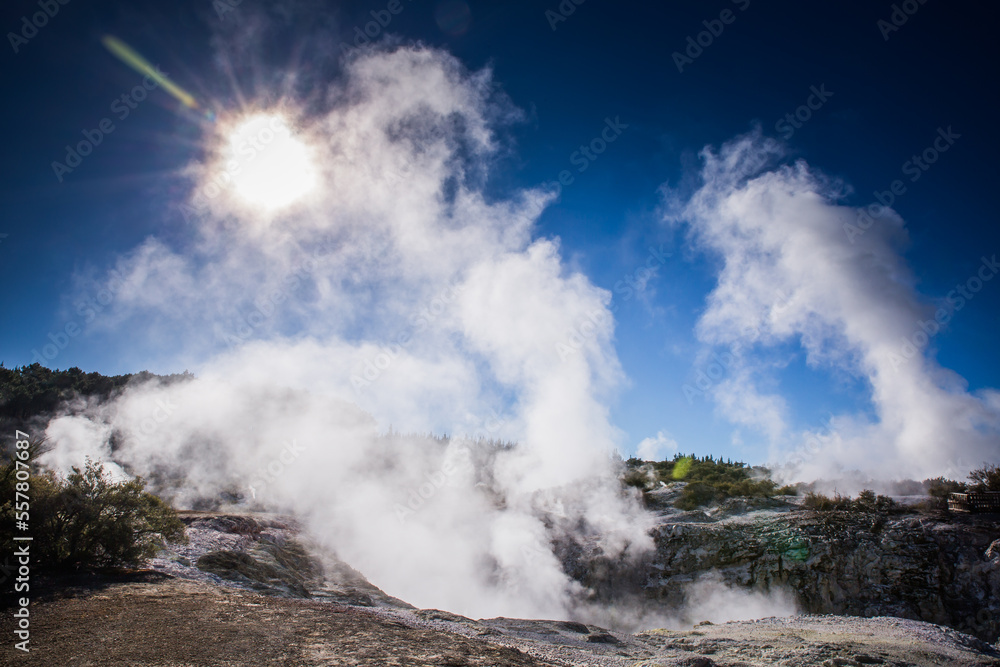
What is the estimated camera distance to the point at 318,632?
6.32 meters

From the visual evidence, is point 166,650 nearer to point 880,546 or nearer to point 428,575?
point 428,575

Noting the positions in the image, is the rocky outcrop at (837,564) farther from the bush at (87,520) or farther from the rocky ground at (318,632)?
the bush at (87,520)

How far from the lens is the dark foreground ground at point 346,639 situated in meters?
5.16

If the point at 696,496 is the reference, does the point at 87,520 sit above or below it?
below

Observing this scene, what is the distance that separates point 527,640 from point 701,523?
12.7m

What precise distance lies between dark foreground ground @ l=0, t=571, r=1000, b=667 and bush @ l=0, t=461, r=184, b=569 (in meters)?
0.91

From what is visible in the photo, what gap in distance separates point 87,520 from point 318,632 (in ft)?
20.6

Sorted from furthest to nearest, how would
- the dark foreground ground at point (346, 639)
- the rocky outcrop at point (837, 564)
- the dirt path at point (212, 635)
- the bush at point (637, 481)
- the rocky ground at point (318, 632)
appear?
the bush at point (637, 481)
the rocky outcrop at point (837, 564)
the rocky ground at point (318, 632)
the dark foreground ground at point (346, 639)
the dirt path at point (212, 635)

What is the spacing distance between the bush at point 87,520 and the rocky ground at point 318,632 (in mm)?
762

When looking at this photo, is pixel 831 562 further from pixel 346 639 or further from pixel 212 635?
pixel 212 635

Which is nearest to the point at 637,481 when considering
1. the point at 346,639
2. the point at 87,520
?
the point at 346,639

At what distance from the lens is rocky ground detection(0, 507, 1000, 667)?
528cm

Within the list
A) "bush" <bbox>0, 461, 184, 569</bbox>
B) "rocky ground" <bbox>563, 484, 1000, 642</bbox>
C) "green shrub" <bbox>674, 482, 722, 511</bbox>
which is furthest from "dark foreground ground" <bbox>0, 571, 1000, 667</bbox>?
"green shrub" <bbox>674, 482, 722, 511</bbox>

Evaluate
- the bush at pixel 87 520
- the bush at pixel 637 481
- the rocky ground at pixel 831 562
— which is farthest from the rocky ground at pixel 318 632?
the bush at pixel 637 481
